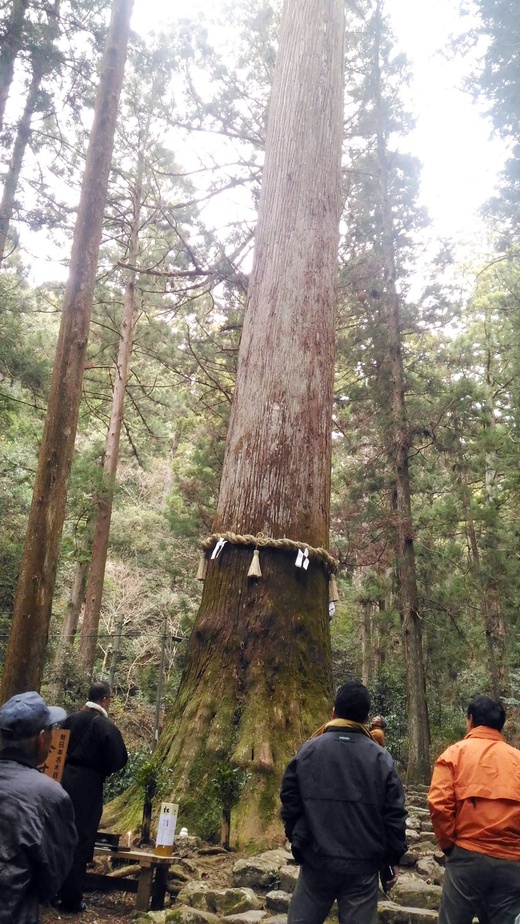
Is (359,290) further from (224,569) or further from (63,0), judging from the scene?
(224,569)

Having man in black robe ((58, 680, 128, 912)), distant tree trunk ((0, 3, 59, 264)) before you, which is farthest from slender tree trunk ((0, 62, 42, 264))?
man in black robe ((58, 680, 128, 912))

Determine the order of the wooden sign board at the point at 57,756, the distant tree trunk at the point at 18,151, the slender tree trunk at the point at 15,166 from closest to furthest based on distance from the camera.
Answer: the wooden sign board at the point at 57,756 → the distant tree trunk at the point at 18,151 → the slender tree trunk at the point at 15,166

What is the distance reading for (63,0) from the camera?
30.7 feet

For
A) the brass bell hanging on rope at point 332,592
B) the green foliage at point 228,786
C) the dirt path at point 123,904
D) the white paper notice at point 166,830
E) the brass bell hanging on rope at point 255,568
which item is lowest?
the dirt path at point 123,904

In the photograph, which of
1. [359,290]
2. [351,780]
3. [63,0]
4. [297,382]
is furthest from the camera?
[359,290]

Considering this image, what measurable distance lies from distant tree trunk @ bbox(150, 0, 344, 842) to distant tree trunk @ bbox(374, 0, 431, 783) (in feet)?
21.1

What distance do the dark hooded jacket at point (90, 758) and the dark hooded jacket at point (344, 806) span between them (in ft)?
5.85

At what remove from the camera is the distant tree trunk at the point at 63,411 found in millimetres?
4883

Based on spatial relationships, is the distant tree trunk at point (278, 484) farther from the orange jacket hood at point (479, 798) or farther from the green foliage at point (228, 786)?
the orange jacket hood at point (479, 798)

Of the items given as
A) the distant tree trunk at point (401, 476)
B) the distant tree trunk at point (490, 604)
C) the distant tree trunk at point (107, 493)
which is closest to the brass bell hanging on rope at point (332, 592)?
the distant tree trunk at point (401, 476)

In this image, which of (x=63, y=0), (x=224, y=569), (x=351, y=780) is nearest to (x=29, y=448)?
(x=63, y=0)

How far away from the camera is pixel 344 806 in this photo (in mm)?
2568

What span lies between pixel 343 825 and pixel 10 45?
401 inches

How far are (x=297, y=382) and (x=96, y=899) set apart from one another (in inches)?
144
